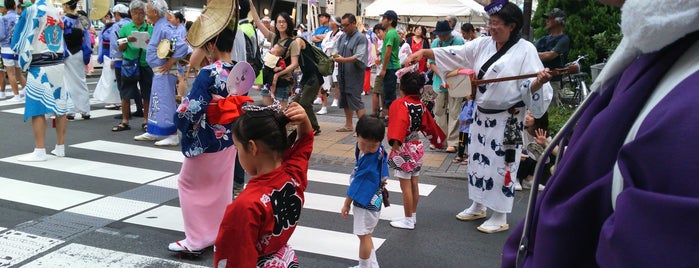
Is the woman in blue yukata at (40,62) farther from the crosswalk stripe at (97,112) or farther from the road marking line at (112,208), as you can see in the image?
the crosswalk stripe at (97,112)

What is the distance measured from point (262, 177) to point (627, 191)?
1.75 meters

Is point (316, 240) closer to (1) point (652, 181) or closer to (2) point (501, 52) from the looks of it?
(2) point (501, 52)

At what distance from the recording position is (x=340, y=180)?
6.81 m

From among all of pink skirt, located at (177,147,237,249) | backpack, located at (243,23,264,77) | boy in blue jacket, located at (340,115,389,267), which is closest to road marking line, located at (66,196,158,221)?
pink skirt, located at (177,147,237,249)

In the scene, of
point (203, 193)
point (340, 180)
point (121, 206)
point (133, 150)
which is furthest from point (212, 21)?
point (133, 150)

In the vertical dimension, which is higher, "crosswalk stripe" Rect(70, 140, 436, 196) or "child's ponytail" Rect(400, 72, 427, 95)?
"child's ponytail" Rect(400, 72, 427, 95)

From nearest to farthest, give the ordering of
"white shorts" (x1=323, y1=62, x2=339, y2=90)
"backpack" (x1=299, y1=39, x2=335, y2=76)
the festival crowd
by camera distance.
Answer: the festival crowd
"backpack" (x1=299, y1=39, x2=335, y2=76)
"white shorts" (x1=323, y1=62, x2=339, y2=90)

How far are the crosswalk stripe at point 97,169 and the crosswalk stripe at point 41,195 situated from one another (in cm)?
65

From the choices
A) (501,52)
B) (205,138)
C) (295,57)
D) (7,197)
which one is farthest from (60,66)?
(501,52)

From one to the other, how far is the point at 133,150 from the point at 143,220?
3.16 meters

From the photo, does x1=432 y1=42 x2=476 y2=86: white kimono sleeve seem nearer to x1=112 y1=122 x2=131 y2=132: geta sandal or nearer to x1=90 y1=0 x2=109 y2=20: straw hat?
x1=112 y1=122 x2=131 y2=132: geta sandal

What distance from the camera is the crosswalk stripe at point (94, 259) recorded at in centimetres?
404

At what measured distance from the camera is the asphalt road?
4301 millimetres

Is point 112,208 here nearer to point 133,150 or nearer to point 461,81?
point 133,150
